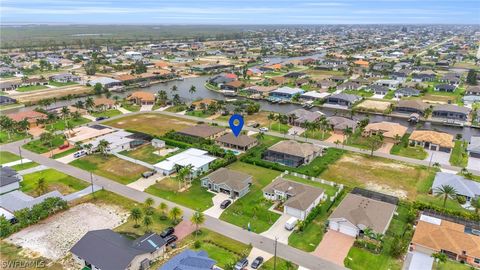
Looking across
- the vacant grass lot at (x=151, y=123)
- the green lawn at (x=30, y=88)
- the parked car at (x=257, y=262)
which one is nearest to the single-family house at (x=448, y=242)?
the parked car at (x=257, y=262)

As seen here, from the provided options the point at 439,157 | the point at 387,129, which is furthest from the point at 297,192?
A: the point at 387,129

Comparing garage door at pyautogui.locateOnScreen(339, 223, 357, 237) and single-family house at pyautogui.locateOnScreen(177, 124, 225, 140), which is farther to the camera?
single-family house at pyautogui.locateOnScreen(177, 124, 225, 140)

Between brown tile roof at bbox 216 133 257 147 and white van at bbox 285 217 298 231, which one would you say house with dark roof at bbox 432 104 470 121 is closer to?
brown tile roof at bbox 216 133 257 147

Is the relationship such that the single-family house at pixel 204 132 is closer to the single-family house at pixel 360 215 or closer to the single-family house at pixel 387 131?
the single-family house at pixel 387 131

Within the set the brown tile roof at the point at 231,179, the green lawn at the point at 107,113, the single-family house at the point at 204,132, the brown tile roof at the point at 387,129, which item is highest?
the brown tile roof at the point at 387,129

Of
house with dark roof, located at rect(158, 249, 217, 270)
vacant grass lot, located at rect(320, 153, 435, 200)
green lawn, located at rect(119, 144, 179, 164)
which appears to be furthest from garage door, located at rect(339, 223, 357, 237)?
green lawn, located at rect(119, 144, 179, 164)

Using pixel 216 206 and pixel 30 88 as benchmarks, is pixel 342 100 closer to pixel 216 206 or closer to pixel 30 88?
pixel 216 206

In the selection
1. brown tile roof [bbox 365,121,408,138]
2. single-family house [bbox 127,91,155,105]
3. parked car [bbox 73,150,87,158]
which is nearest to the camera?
parked car [bbox 73,150,87,158]
